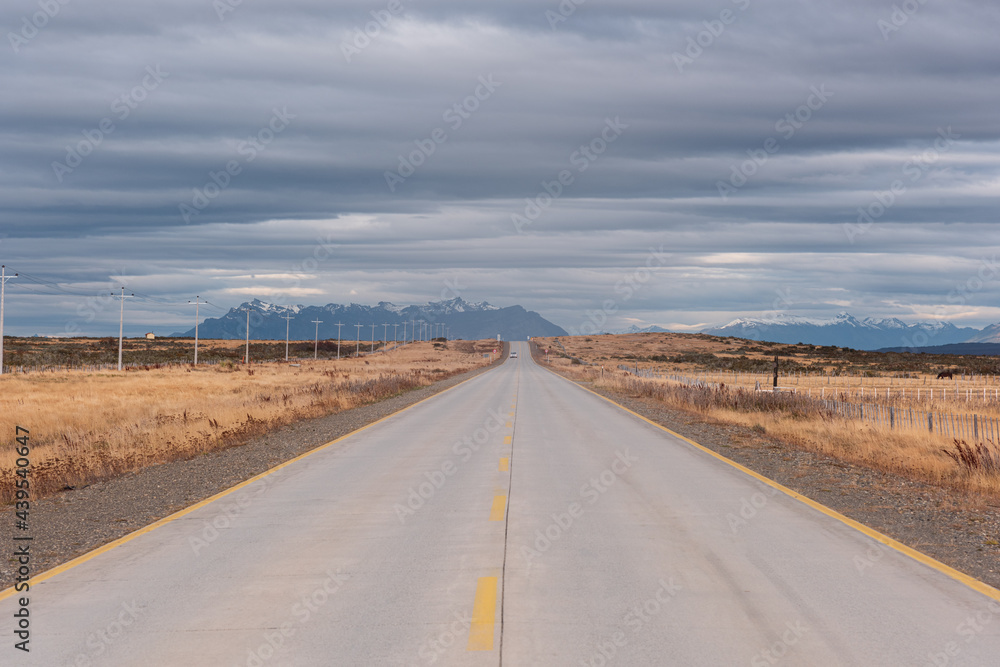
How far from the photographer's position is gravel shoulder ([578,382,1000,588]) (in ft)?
27.0

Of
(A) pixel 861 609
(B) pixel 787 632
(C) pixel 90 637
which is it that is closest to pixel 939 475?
(A) pixel 861 609

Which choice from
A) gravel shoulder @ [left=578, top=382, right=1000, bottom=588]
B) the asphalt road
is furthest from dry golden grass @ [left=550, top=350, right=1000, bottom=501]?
the asphalt road

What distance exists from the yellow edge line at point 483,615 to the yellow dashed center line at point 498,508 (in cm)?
269

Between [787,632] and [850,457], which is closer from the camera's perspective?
[787,632]

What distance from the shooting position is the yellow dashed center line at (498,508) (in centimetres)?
965

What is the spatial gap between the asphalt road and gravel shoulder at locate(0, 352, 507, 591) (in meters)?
0.53

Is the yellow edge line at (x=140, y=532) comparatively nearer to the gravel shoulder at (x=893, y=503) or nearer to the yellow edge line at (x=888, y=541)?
the gravel shoulder at (x=893, y=503)

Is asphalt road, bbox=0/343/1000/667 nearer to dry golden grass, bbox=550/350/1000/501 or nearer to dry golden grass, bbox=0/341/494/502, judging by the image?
dry golden grass, bbox=550/350/1000/501

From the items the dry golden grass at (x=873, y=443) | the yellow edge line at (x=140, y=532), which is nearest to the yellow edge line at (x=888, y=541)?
the dry golden grass at (x=873, y=443)

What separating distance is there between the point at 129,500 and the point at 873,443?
45.9 feet

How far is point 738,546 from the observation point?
815 cm

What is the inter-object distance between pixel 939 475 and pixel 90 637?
12.6m

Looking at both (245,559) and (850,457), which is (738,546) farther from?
(850,457)

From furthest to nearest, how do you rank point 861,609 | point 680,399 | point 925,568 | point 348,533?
point 680,399
point 348,533
point 925,568
point 861,609
